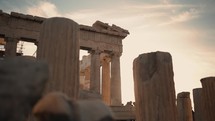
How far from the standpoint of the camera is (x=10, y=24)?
19.9 metres

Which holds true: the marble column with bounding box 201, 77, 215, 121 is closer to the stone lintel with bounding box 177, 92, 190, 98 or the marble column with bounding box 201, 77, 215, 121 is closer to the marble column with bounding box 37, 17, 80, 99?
the marble column with bounding box 37, 17, 80, 99

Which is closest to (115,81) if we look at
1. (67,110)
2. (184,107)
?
(184,107)

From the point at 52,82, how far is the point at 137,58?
1583mm

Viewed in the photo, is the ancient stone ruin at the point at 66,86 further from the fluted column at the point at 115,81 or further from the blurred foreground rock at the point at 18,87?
the fluted column at the point at 115,81

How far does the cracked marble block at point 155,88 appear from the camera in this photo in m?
4.44

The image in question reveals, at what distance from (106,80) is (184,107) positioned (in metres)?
11.6

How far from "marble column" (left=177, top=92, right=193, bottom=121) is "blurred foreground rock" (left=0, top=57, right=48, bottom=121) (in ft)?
34.9

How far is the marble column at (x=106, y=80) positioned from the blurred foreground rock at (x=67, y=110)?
67.0 feet

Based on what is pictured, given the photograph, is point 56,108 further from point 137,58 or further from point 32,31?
point 32,31

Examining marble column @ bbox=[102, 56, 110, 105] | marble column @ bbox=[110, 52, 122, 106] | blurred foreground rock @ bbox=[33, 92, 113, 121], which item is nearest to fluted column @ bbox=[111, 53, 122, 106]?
marble column @ bbox=[110, 52, 122, 106]

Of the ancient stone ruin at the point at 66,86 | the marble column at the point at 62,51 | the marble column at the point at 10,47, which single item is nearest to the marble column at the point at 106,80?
the marble column at the point at 10,47

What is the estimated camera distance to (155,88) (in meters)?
4.46

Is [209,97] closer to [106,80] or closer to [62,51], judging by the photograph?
[62,51]

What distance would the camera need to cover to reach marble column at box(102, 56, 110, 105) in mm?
22447
